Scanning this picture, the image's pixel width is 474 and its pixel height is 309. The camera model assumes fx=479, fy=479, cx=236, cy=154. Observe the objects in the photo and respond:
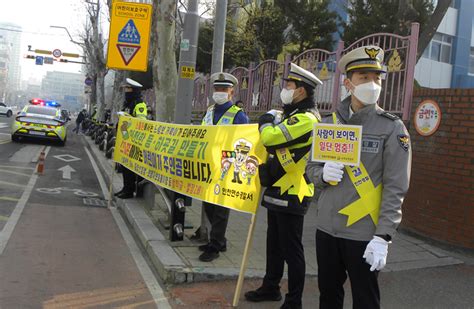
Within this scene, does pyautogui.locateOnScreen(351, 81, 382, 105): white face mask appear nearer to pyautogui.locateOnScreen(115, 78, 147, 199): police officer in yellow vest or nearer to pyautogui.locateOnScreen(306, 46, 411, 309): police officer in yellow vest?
pyautogui.locateOnScreen(306, 46, 411, 309): police officer in yellow vest

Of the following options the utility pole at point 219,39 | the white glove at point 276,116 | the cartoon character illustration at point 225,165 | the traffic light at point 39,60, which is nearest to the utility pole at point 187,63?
the utility pole at point 219,39

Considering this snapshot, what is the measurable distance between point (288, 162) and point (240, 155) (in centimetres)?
81

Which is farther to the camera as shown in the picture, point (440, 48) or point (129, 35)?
point (440, 48)

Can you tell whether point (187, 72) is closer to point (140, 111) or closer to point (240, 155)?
point (140, 111)

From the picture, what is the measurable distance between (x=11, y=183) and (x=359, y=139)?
8740 millimetres

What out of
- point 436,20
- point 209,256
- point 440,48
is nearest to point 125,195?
point 209,256

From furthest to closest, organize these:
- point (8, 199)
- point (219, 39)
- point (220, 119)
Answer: point (8, 199)
point (219, 39)
point (220, 119)

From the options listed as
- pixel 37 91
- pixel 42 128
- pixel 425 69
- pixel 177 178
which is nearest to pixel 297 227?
pixel 177 178

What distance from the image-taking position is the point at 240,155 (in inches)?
Answer: 182

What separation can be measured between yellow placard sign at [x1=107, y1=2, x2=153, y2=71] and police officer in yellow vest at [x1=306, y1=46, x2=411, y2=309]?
7627 millimetres

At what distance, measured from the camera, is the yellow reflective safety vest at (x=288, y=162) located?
3793 mm

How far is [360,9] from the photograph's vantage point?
69.1ft

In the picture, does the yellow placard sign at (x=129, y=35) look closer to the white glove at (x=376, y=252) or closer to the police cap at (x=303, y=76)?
the police cap at (x=303, y=76)

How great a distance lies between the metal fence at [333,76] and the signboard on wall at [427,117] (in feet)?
0.69
